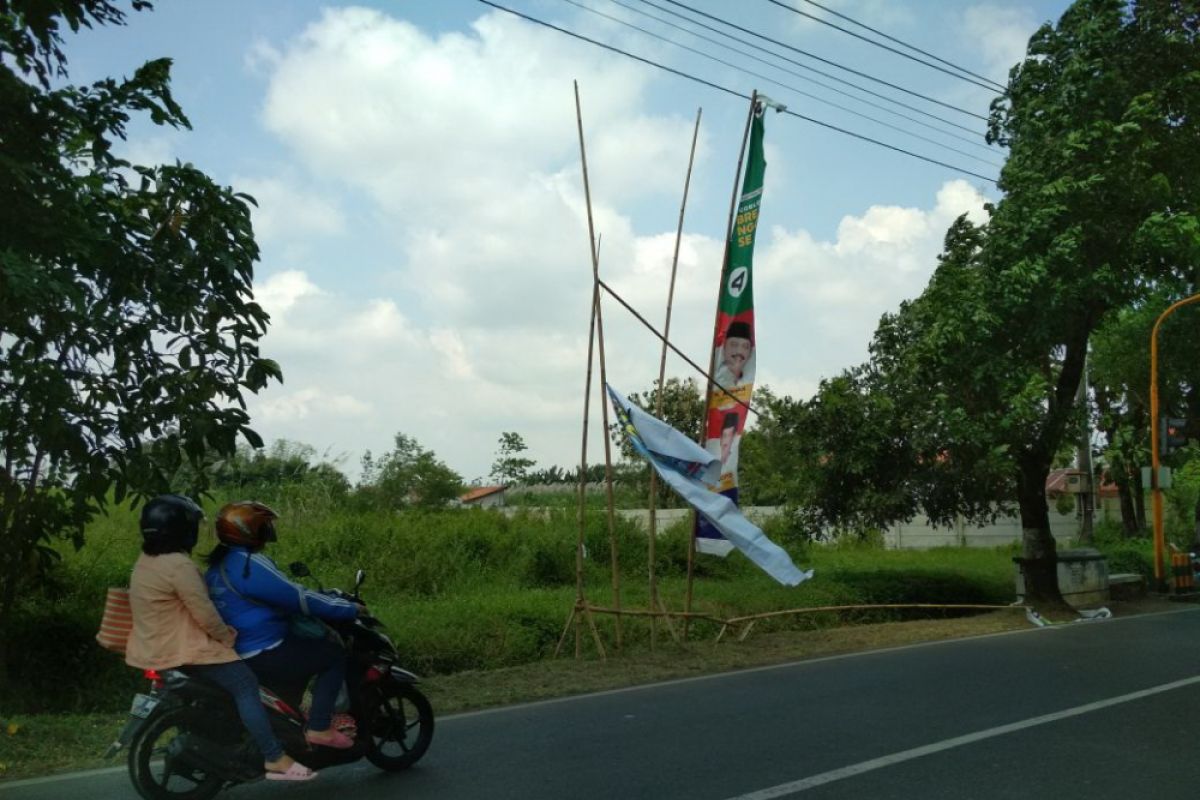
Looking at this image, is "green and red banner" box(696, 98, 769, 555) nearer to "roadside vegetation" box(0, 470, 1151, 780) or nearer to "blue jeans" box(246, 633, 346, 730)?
"roadside vegetation" box(0, 470, 1151, 780)

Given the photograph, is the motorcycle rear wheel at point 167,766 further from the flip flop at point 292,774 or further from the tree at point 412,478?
the tree at point 412,478

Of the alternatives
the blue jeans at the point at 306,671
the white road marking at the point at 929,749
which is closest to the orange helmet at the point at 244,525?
the blue jeans at the point at 306,671

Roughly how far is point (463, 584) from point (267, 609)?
13.7 metres

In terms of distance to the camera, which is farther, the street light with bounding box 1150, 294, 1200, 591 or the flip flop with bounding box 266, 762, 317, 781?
the street light with bounding box 1150, 294, 1200, 591

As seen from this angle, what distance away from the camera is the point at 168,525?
6.00 metres

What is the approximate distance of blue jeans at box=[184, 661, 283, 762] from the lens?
599 cm

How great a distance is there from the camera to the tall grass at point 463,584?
11102mm

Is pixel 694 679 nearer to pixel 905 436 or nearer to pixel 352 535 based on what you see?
pixel 905 436

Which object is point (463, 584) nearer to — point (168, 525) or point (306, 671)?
point (306, 671)

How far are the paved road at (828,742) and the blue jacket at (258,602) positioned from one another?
95cm

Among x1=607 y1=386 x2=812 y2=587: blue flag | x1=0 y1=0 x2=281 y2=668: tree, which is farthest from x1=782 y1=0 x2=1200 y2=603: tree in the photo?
x1=0 y1=0 x2=281 y2=668: tree

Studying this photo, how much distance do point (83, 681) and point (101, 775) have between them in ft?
14.4

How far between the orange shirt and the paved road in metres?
1.03


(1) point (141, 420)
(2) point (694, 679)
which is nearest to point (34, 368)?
(1) point (141, 420)
